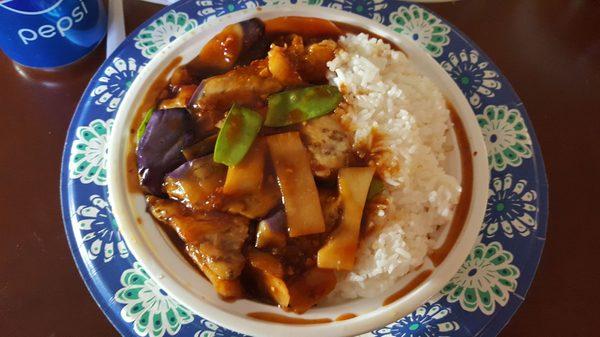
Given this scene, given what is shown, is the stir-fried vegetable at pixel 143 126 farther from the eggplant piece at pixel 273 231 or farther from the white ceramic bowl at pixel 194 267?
the eggplant piece at pixel 273 231

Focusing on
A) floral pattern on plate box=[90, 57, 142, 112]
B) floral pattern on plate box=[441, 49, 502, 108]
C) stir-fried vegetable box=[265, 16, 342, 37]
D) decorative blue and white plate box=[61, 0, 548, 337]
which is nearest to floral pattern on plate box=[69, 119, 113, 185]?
decorative blue and white plate box=[61, 0, 548, 337]

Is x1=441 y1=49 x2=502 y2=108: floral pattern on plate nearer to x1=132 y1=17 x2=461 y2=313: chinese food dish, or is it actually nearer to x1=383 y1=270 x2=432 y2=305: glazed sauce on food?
x1=132 y1=17 x2=461 y2=313: chinese food dish

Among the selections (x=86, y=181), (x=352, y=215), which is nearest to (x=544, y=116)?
(x=352, y=215)

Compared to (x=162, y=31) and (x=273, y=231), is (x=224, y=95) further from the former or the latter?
(x=162, y=31)

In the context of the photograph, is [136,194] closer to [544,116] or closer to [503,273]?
[503,273]

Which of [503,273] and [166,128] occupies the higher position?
[166,128]

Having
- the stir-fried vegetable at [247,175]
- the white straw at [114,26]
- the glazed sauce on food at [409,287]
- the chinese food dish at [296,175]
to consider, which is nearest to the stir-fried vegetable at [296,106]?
the chinese food dish at [296,175]

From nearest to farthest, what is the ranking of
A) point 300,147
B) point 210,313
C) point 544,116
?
point 210,313
point 300,147
point 544,116
